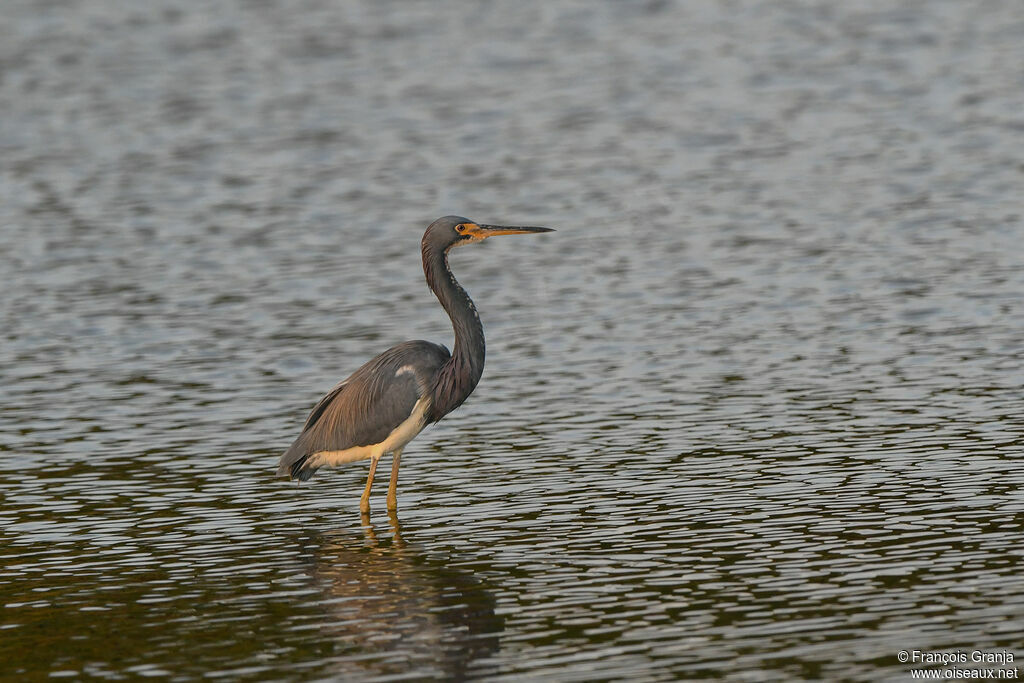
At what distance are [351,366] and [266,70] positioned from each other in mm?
19786

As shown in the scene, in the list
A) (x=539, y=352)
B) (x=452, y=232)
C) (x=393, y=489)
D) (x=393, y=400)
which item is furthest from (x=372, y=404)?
(x=539, y=352)

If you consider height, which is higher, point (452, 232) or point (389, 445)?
point (452, 232)

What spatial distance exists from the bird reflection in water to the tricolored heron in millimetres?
710

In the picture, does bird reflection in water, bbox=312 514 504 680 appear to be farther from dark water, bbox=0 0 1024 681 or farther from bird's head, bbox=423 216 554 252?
bird's head, bbox=423 216 554 252

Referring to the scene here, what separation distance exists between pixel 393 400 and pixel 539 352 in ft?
15.5

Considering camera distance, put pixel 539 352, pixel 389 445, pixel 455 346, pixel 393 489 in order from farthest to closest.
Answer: pixel 539 352, pixel 455 346, pixel 389 445, pixel 393 489

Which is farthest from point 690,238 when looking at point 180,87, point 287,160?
point 180,87

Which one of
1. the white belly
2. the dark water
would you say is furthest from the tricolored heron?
the dark water

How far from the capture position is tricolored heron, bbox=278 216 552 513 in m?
12.7

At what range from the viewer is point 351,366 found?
55.5 ft

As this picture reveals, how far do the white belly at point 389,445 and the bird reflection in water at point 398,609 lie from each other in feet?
2.23

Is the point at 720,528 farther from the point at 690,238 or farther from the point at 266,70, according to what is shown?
the point at 266,70

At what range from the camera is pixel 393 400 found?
12.7 m

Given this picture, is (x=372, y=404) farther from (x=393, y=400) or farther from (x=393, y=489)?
(x=393, y=489)
